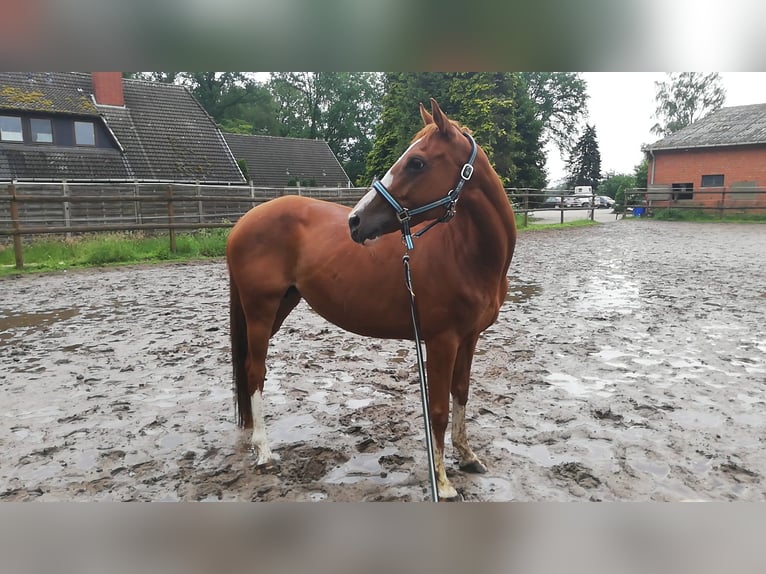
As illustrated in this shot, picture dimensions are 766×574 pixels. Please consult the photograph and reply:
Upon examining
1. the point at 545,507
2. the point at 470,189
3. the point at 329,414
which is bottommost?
the point at 329,414

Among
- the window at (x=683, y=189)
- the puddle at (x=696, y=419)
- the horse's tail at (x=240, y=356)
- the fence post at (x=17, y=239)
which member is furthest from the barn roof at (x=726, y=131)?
the fence post at (x=17, y=239)

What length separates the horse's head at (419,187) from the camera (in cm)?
214

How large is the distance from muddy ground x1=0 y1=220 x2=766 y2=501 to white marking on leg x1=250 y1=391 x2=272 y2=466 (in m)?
0.10

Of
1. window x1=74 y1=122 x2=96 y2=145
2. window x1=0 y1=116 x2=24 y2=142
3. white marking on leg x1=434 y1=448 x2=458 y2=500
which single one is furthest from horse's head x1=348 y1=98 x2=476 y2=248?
window x1=74 y1=122 x2=96 y2=145

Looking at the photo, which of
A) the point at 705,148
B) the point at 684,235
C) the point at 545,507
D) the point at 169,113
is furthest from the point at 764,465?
the point at 705,148

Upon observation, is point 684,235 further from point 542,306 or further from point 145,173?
point 145,173

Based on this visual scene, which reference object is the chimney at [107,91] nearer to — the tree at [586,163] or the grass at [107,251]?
the grass at [107,251]

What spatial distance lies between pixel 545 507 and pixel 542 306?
6.28 meters

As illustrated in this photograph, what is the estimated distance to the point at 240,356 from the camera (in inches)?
124

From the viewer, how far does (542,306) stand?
689cm

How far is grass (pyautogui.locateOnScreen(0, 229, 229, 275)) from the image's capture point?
10432 millimetres

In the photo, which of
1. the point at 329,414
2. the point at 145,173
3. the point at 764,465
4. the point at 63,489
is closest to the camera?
the point at 63,489

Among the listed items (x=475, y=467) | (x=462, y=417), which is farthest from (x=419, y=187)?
(x=475, y=467)

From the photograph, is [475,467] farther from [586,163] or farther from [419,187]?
[586,163]
